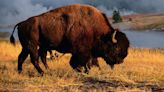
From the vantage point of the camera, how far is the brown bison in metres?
14.2

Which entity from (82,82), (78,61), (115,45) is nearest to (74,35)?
(78,61)

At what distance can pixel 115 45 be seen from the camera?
1486cm

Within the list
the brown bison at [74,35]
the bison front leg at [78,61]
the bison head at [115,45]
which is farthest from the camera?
the bison head at [115,45]

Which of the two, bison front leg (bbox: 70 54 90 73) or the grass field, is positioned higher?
the grass field

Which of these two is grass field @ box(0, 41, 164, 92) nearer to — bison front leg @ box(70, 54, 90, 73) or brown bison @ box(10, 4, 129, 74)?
bison front leg @ box(70, 54, 90, 73)

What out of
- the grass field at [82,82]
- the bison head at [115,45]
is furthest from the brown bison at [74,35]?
the grass field at [82,82]

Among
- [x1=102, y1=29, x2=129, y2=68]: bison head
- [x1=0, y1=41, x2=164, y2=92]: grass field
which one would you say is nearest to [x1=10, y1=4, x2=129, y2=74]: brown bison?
[x1=102, y1=29, x2=129, y2=68]: bison head

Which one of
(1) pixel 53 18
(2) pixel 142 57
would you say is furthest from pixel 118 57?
(2) pixel 142 57

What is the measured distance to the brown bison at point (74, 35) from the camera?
14.2 m

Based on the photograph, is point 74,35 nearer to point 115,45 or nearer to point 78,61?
point 78,61

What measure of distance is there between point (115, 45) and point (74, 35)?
1.39 metres

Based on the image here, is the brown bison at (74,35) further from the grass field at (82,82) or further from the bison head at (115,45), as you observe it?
the grass field at (82,82)

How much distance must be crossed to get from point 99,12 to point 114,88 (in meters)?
4.51

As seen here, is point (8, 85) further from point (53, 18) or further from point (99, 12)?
point (99, 12)
